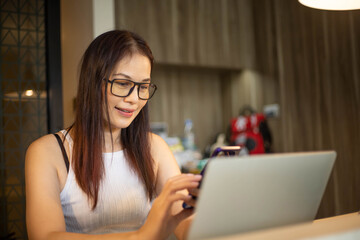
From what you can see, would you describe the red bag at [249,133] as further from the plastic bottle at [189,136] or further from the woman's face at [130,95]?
the woman's face at [130,95]

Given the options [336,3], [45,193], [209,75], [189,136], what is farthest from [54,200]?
[209,75]

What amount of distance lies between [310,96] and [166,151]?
1.73 meters

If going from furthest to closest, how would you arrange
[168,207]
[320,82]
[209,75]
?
[209,75], [320,82], [168,207]

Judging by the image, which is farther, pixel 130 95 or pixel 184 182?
pixel 130 95

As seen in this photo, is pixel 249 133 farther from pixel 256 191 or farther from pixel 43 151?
pixel 256 191

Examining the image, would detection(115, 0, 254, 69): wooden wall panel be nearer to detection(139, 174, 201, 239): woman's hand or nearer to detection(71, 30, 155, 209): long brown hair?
detection(71, 30, 155, 209): long brown hair

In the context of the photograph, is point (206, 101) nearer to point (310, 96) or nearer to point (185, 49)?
point (185, 49)

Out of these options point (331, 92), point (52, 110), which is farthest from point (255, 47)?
point (52, 110)

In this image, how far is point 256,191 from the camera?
1.91 feet

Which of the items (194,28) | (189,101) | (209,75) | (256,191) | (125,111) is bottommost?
(256,191)

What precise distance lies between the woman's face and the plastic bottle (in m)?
2.07

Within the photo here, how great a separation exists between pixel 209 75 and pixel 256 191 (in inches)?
118

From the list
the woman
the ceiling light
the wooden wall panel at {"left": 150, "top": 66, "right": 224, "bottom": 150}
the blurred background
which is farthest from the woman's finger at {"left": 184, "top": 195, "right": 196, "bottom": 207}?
the wooden wall panel at {"left": 150, "top": 66, "right": 224, "bottom": 150}

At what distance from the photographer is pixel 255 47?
325 centimetres
